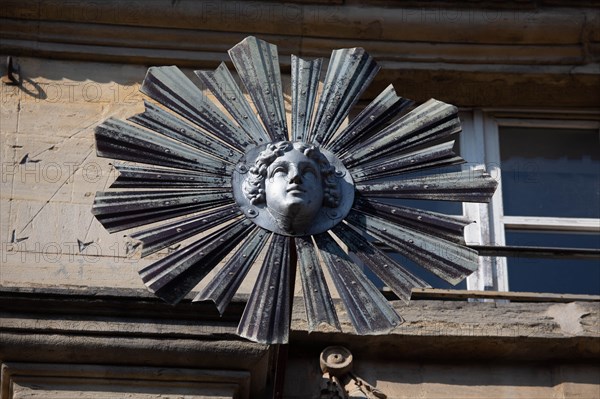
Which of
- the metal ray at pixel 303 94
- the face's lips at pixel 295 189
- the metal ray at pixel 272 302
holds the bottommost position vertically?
the metal ray at pixel 272 302

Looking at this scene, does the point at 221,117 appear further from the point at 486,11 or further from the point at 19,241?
the point at 486,11

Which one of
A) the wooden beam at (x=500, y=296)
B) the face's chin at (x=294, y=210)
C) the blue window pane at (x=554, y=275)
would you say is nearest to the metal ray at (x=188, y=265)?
the face's chin at (x=294, y=210)

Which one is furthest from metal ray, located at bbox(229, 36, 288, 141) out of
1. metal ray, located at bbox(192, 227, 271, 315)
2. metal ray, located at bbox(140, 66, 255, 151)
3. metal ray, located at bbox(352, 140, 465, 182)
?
metal ray, located at bbox(192, 227, 271, 315)

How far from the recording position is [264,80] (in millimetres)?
7340

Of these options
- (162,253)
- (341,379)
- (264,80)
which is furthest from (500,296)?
(264,80)

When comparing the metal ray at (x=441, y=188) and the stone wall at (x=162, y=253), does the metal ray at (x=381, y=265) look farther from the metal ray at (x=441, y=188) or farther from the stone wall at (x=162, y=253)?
the stone wall at (x=162, y=253)

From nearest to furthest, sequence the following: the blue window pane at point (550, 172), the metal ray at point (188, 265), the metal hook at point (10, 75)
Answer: the metal ray at point (188, 265)
the metal hook at point (10, 75)
the blue window pane at point (550, 172)

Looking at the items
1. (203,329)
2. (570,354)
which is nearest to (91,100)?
(203,329)

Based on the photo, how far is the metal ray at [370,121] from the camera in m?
7.28

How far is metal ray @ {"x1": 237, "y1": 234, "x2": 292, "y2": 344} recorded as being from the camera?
6.77m

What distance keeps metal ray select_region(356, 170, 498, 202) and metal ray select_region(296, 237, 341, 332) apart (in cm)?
36

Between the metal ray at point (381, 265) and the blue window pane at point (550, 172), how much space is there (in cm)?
197

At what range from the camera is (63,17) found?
8977 mm

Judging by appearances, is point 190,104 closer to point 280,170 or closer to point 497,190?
point 280,170
